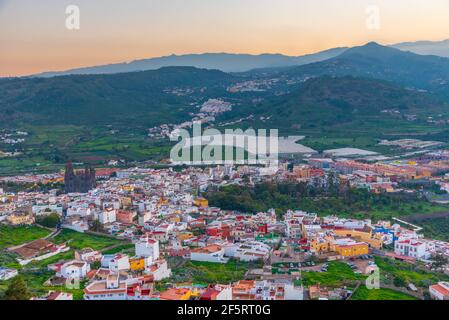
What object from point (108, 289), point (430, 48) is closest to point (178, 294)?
point (108, 289)

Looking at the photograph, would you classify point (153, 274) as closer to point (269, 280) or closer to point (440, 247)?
point (269, 280)

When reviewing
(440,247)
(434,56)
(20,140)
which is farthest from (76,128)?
(434,56)

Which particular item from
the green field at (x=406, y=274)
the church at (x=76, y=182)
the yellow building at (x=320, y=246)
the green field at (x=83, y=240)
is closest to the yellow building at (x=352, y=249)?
the yellow building at (x=320, y=246)

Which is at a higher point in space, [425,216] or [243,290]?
[243,290]

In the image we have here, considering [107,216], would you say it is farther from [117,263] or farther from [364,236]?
[364,236]

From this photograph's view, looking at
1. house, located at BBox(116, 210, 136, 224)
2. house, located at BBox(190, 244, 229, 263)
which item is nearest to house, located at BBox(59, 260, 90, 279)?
house, located at BBox(190, 244, 229, 263)

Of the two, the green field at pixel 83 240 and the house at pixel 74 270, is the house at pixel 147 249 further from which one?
the green field at pixel 83 240

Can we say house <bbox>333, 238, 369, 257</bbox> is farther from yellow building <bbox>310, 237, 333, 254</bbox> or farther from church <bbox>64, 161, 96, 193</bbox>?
church <bbox>64, 161, 96, 193</bbox>

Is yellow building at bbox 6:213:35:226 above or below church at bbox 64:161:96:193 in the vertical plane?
below
